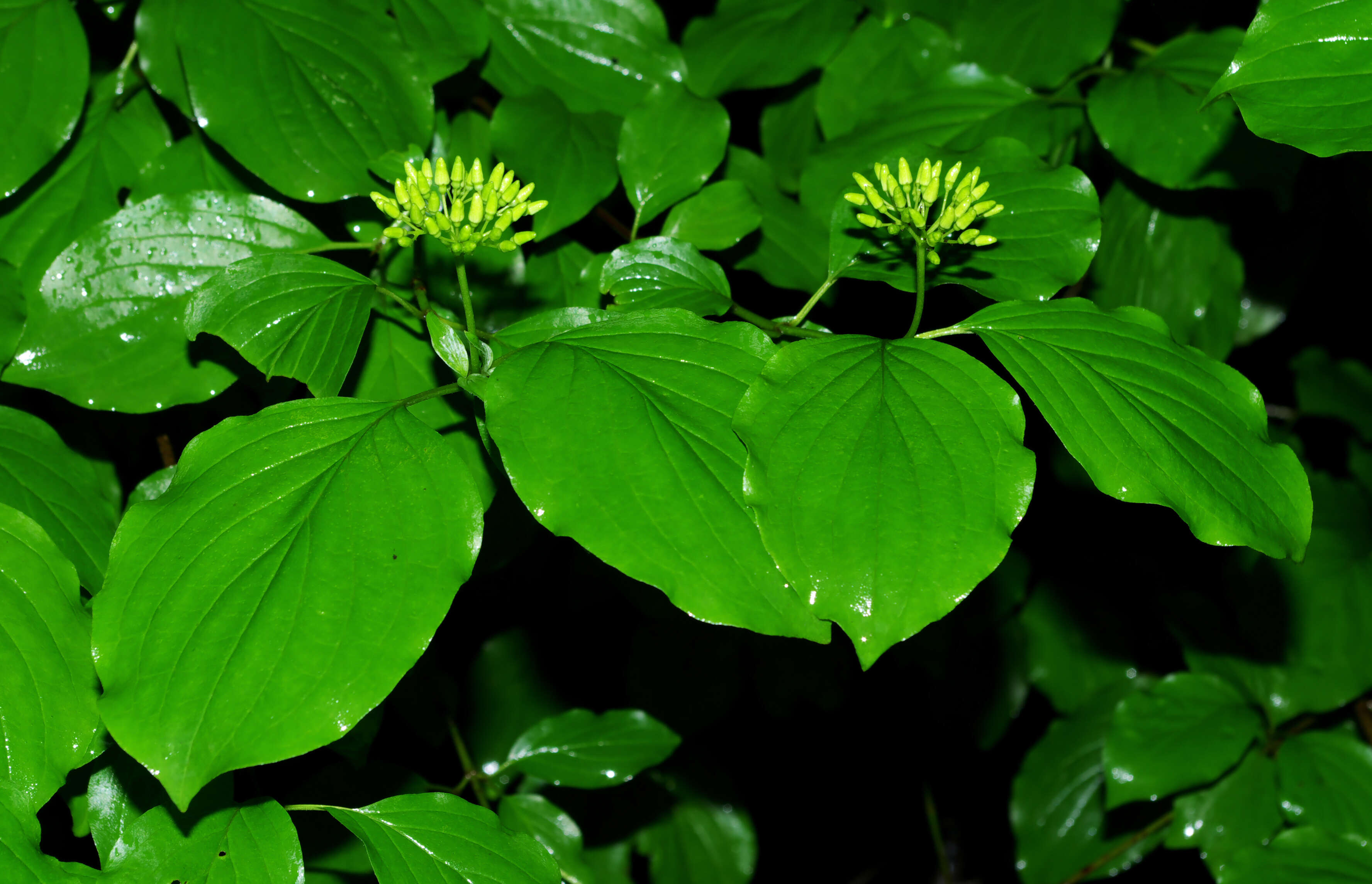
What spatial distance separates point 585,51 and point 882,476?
92cm

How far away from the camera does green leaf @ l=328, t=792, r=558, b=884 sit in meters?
0.85

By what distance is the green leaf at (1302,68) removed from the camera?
0.82m

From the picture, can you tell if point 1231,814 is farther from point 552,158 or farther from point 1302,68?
point 552,158

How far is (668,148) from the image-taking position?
1188 mm

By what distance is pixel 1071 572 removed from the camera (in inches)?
83.8

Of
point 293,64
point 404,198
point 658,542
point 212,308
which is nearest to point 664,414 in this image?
point 658,542

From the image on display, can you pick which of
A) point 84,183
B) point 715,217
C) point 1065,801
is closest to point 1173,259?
point 715,217

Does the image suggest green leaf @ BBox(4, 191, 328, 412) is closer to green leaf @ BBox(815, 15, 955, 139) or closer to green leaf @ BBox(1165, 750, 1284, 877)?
green leaf @ BBox(815, 15, 955, 139)

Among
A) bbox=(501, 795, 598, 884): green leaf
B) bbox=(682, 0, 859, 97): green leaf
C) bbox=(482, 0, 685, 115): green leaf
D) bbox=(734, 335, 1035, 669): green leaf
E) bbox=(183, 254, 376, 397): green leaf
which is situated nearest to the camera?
bbox=(734, 335, 1035, 669): green leaf

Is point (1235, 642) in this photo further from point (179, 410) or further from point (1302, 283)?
point (179, 410)

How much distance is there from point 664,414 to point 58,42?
862mm

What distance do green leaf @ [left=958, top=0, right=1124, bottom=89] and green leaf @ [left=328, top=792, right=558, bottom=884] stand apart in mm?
1247

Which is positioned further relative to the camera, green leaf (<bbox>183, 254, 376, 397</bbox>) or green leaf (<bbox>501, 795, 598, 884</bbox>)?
green leaf (<bbox>501, 795, 598, 884</bbox>)

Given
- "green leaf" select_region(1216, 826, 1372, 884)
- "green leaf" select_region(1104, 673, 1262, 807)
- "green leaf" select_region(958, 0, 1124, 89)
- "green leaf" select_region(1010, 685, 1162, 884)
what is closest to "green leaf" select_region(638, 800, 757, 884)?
"green leaf" select_region(1010, 685, 1162, 884)
